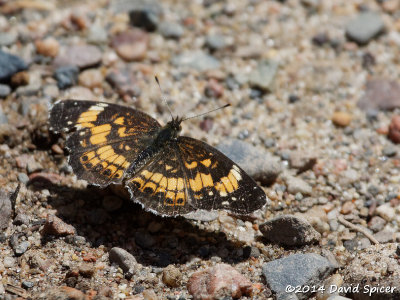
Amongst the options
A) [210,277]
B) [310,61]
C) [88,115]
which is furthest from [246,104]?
[210,277]

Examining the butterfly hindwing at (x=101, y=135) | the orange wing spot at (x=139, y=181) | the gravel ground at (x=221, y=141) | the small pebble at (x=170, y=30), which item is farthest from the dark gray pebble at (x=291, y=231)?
the small pebble at (x=170, y=30)

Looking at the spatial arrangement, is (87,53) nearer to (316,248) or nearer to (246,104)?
(246,104)

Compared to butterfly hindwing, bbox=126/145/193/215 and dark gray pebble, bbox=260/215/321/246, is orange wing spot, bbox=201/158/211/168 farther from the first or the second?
dark gray pebble, bbox=260/215/321/246

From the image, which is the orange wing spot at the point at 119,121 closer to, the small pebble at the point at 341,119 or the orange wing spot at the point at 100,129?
the orange wing spot at the point at 100,129

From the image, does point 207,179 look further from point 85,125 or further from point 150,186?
point 85,125

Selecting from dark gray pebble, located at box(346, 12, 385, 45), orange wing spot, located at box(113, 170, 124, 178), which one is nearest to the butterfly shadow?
orange wing spot, located at box(113, 170, 124, 178)
